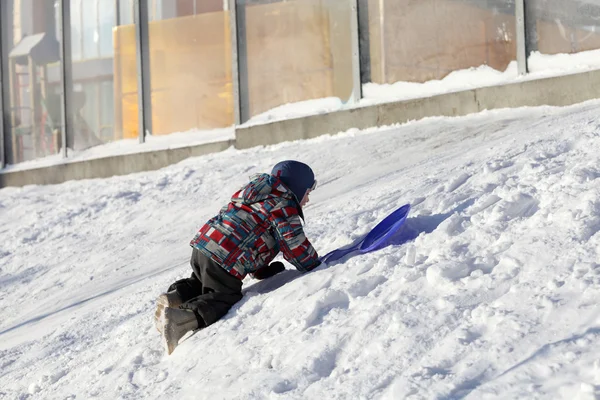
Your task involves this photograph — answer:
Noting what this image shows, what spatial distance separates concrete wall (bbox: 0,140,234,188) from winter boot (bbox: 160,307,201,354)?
7.04 meters

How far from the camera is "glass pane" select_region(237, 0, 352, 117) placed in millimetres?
10828

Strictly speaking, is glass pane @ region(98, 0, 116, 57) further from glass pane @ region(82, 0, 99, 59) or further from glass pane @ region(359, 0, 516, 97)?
glass pane @ region(359, 0, 516, 97)

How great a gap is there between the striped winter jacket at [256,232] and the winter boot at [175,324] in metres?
0.34

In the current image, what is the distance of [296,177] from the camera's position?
189 inches

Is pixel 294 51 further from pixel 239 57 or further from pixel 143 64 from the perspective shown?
pixel 143 64

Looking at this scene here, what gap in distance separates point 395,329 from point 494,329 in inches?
16.7

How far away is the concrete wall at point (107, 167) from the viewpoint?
11.8 meters

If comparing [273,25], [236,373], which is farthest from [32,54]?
[236,373]

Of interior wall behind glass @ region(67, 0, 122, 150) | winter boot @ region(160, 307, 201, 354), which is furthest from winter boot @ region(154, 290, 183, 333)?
interior wall behind glass @ region(67, 0, 122, 150)

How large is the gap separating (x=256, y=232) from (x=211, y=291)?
1.32ft

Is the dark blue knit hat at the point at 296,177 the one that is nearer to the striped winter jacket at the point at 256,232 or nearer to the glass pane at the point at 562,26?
the striped winter jacket at the point at 256,232

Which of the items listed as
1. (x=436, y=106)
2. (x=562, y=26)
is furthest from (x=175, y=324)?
(x=562, y=26)

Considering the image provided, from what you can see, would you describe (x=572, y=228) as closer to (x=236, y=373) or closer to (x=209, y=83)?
(x=236, y=373)

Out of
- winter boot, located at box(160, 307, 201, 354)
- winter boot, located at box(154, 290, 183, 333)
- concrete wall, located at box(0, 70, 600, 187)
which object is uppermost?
concrete wall, located at box(0, 70, 600, 187)
